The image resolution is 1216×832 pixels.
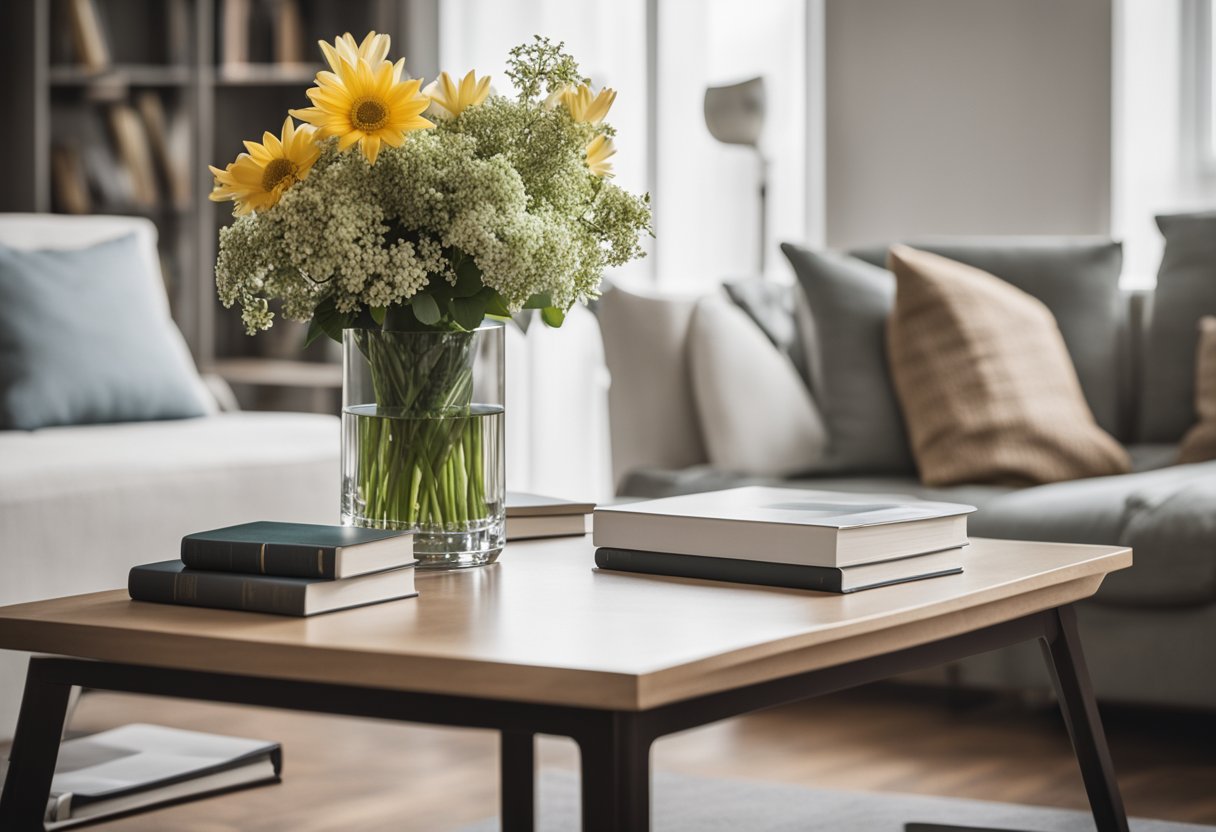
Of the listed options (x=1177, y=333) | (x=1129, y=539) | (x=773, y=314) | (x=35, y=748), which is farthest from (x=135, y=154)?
(x=35, y=748)

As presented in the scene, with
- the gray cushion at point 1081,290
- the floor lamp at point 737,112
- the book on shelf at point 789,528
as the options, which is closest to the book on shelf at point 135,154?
the floor lamp at point 737,112

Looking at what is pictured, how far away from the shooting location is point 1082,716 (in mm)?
1588

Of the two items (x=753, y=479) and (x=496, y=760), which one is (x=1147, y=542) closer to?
(x=753, y=479)

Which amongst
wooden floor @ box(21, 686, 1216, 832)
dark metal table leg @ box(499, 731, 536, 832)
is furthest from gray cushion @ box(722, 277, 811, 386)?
dark metal table leg @ box(499, 731, 536, 832)

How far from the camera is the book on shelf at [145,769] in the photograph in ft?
7.13

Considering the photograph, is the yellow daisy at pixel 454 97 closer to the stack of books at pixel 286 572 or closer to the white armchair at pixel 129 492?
the stack of books at pixel 286 572

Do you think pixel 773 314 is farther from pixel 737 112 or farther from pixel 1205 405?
pixel 1205 405

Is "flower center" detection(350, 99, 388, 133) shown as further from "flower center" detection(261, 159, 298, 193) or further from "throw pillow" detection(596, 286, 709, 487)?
"throw pillow" detection(596, 286, 709, 487)

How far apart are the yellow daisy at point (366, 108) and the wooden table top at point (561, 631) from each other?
16.5 inches

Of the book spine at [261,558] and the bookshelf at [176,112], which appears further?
the bookshelf at [176,112]

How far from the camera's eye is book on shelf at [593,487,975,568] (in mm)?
1379

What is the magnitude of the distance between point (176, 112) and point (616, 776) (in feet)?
14.4

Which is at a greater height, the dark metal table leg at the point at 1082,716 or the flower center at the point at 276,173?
the flower center at the point at 276,173

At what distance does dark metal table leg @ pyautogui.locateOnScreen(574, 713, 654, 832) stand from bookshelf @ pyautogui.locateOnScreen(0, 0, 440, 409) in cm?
399
